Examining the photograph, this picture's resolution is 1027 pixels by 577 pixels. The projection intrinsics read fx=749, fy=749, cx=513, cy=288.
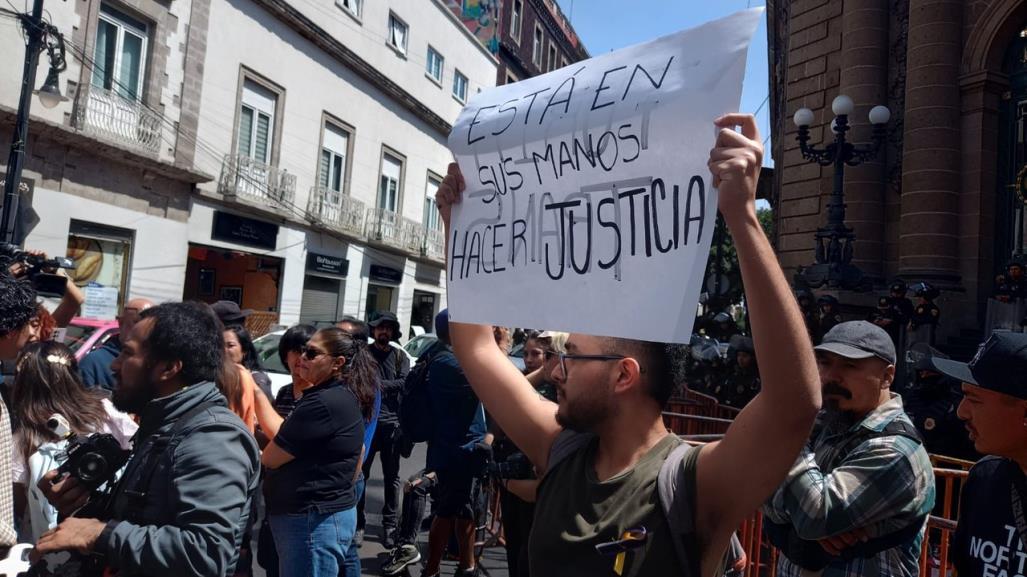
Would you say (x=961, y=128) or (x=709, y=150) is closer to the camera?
(x=709, y=150)

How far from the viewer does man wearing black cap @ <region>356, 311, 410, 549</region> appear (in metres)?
6.25

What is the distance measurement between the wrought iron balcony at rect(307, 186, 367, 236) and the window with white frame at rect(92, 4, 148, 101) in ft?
19.7

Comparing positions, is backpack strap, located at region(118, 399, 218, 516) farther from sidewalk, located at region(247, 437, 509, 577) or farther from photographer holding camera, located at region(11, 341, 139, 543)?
sidewalk, located at region(247, 437, 509, 577)

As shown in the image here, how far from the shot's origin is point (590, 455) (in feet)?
6.50

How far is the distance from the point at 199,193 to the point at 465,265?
53.5 feet

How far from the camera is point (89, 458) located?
7.36 ft

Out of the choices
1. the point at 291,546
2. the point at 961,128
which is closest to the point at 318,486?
the point at 291,546

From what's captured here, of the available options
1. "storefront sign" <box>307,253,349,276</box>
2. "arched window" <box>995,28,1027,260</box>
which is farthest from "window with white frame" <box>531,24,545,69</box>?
"arched window" <box>995,28,1027,260</box>

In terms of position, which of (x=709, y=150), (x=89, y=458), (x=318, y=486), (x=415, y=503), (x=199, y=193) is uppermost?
(x=199, y=193)

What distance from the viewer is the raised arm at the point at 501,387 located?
215cm

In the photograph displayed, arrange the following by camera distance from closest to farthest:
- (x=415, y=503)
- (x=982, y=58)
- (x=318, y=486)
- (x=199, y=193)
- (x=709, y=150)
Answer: (x=709, y=150) < (x=318, y=486) < (x=415, y=503) < (x=982, y=58) < (x=199, y=193)

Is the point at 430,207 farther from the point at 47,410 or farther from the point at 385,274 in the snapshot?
the point at 47,410

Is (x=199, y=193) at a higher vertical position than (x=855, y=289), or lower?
higher

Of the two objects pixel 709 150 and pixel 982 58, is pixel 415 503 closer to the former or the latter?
pixel 709 150
